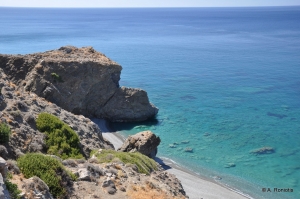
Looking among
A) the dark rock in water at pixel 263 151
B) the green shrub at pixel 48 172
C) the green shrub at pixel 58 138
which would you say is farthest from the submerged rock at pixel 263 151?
the green shrub at pixel 48 172

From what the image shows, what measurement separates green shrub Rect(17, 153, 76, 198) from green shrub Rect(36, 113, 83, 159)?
7031 millimetres

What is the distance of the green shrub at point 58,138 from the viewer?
27.6 m

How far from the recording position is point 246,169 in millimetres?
43500

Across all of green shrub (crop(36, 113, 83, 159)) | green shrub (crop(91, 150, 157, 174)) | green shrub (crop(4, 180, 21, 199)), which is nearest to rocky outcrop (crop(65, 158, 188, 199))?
green shrub (crop(91, 150, 157, 174))

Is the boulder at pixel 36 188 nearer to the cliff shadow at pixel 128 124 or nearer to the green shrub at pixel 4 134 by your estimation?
the green shrub at pixel 4 134

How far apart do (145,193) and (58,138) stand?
1001 centimetres

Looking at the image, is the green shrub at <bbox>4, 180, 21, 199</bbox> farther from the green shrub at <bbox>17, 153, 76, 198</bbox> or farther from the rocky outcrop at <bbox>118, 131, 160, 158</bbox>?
the rocky outcrop at <bbox>118, 131, 160, 158</bbox>

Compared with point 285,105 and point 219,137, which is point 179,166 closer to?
point 219,137

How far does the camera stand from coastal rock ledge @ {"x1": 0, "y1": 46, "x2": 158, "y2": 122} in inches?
2043

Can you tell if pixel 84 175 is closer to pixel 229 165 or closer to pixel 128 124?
pixel 229 165

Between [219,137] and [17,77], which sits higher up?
[17,77]

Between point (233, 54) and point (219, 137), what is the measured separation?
218 feet

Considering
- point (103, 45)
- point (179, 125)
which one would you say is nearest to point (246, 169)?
point (179, 125)

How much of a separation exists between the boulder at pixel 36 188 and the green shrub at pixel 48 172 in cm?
104
